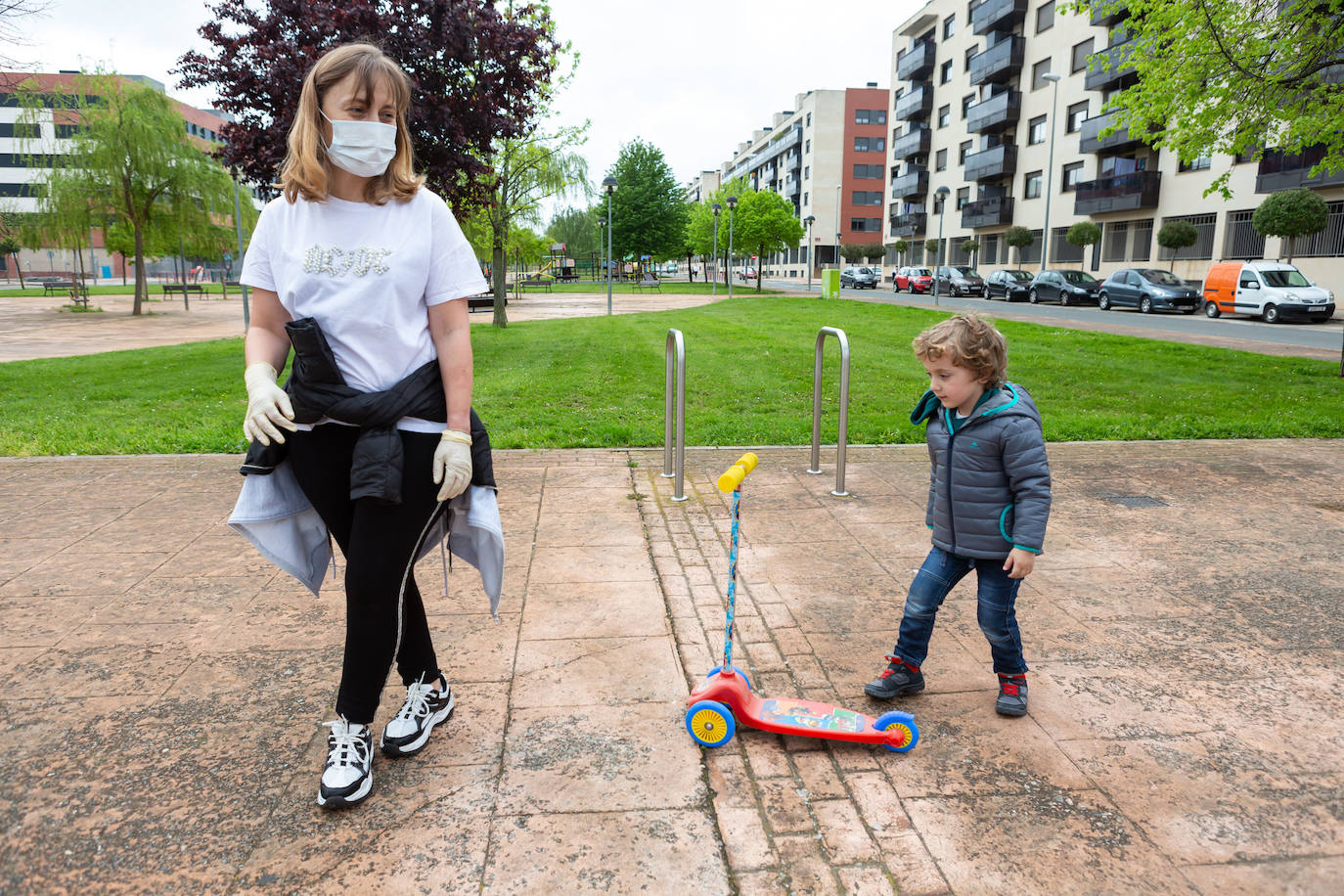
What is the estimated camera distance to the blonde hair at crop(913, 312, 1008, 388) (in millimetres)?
2762

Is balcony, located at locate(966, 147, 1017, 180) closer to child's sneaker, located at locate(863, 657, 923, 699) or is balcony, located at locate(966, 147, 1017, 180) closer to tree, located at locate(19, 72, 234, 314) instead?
tree, located at locate(19, 72, 234, 314)

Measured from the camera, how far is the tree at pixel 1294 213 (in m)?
24.8

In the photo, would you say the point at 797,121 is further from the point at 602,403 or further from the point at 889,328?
the point at 602,403

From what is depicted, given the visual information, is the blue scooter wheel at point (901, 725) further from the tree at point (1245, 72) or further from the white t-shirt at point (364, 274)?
the tree at point (1245, 72)

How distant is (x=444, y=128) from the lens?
33.9 ft

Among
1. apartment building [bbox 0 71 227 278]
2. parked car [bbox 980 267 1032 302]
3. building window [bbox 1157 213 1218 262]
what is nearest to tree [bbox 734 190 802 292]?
parked car [bbox 980 267 1032 302]

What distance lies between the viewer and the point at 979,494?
9.37ft

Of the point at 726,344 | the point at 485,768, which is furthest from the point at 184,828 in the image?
the point at 726,344

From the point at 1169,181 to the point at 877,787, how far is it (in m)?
39.6

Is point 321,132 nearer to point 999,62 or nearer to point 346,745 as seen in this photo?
point 346,745

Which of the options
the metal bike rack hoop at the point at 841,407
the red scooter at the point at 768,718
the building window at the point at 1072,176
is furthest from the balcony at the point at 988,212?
the red scooter at the point at 768,718

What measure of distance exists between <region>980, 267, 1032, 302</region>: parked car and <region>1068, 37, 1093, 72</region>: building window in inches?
520

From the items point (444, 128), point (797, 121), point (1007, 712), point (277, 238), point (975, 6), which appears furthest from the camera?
point (797, 121)

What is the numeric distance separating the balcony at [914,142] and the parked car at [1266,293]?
35335 millimetres
